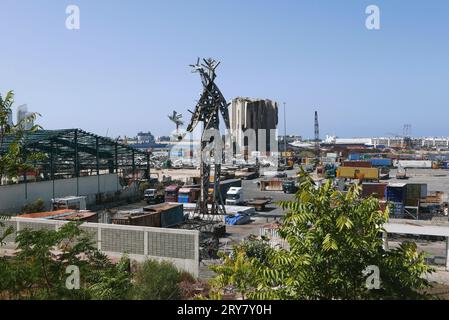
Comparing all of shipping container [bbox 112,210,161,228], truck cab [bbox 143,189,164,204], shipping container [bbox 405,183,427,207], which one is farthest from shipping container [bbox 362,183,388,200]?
shipping container [bbox 112,210,161,228]

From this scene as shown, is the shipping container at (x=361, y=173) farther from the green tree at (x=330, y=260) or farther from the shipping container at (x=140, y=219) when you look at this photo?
the green tree at (x=330, y=260)

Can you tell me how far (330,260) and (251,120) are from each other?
138 m

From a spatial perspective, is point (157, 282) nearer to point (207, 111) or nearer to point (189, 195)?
point (207, 111)

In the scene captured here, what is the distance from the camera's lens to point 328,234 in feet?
18.2

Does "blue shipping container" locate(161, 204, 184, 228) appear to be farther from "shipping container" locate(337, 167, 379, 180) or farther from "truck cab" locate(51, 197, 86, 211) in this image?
"shipping container" locate(337, 167, 379, 180)

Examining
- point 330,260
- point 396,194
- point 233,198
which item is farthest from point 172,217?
point 330,260

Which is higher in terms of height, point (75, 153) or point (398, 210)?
point (75, 153)

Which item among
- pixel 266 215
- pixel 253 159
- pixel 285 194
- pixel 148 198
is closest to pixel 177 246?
pixel 266 215

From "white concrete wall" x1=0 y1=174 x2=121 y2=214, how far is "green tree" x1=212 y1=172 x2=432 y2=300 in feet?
94.4

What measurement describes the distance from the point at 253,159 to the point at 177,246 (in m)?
80.6

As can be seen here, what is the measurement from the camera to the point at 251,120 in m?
142
